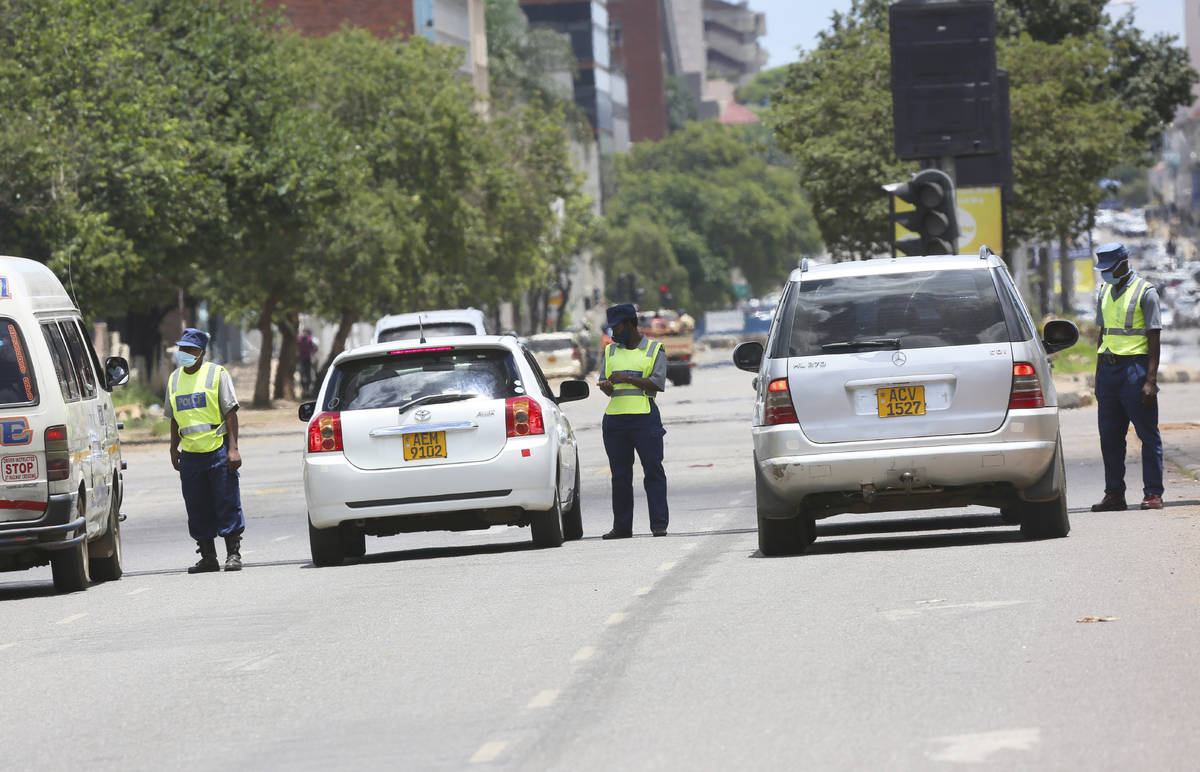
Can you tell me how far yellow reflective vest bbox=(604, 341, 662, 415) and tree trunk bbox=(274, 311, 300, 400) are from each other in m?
43.0

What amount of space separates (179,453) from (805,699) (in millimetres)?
8507

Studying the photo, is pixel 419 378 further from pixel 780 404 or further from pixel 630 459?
pixel 780 404

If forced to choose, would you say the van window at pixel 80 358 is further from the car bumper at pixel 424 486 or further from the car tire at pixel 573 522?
the car tire at pixel 573 522

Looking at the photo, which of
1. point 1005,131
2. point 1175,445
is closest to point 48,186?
point 1005,131

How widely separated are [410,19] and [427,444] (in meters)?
85.5

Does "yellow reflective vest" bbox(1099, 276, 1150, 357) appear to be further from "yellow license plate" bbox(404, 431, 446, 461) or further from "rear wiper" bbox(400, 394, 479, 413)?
"yellow license plate" bbox(404, 431, 446, 461)

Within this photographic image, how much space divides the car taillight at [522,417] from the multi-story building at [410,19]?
253 feet

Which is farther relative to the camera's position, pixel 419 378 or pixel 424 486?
pixel 419 378

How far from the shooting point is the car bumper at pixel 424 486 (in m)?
15.1

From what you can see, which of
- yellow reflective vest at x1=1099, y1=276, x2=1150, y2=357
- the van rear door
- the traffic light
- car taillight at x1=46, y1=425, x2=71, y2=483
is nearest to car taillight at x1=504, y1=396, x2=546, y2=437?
car taillight at x1=46, y1=425, x2=71, y2=483

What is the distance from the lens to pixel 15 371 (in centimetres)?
1398

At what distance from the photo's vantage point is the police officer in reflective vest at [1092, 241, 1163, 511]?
15562 millimetres

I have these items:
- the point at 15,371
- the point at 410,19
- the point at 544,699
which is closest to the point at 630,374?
the point at 15,371

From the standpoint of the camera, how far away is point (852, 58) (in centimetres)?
5734
